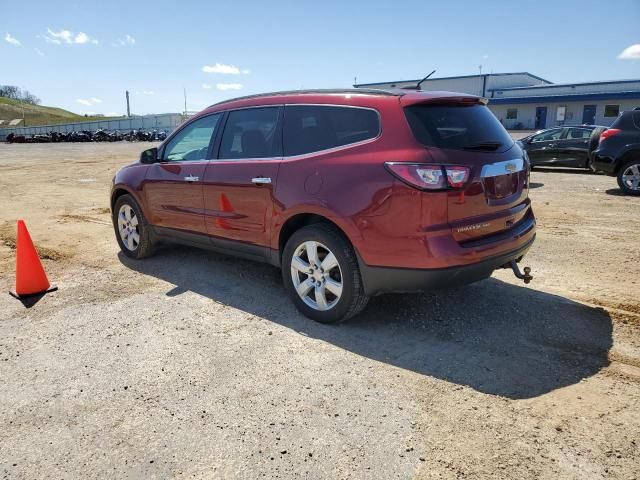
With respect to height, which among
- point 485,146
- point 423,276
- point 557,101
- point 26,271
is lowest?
point 26,271

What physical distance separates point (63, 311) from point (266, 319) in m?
1.91

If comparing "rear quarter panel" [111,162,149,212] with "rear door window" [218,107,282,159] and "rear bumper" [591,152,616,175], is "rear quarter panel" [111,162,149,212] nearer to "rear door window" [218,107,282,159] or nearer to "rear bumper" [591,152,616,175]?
"rear door window" [218,107,282,159]

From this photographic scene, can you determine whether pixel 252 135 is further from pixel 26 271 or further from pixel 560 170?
pixel 560 170

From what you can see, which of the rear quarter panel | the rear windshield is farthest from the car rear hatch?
the rear quarter panel

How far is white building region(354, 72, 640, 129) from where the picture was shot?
45.7 metres

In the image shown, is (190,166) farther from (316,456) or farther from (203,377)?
(316,456)

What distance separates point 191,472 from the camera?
239cm

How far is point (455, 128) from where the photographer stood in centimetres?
362

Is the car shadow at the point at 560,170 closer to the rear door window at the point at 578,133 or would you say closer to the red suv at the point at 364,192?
the rear door window at the point at 578,133

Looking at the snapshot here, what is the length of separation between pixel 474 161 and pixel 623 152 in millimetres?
8632

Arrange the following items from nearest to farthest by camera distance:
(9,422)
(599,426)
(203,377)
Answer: (599,426), (9,422), (203,377)

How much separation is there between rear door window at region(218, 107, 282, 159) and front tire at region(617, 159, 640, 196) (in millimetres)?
8902

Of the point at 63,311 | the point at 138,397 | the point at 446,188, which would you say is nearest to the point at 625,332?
the point at 446,188

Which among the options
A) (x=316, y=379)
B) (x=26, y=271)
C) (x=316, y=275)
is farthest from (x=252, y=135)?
(x=26, y=271)
